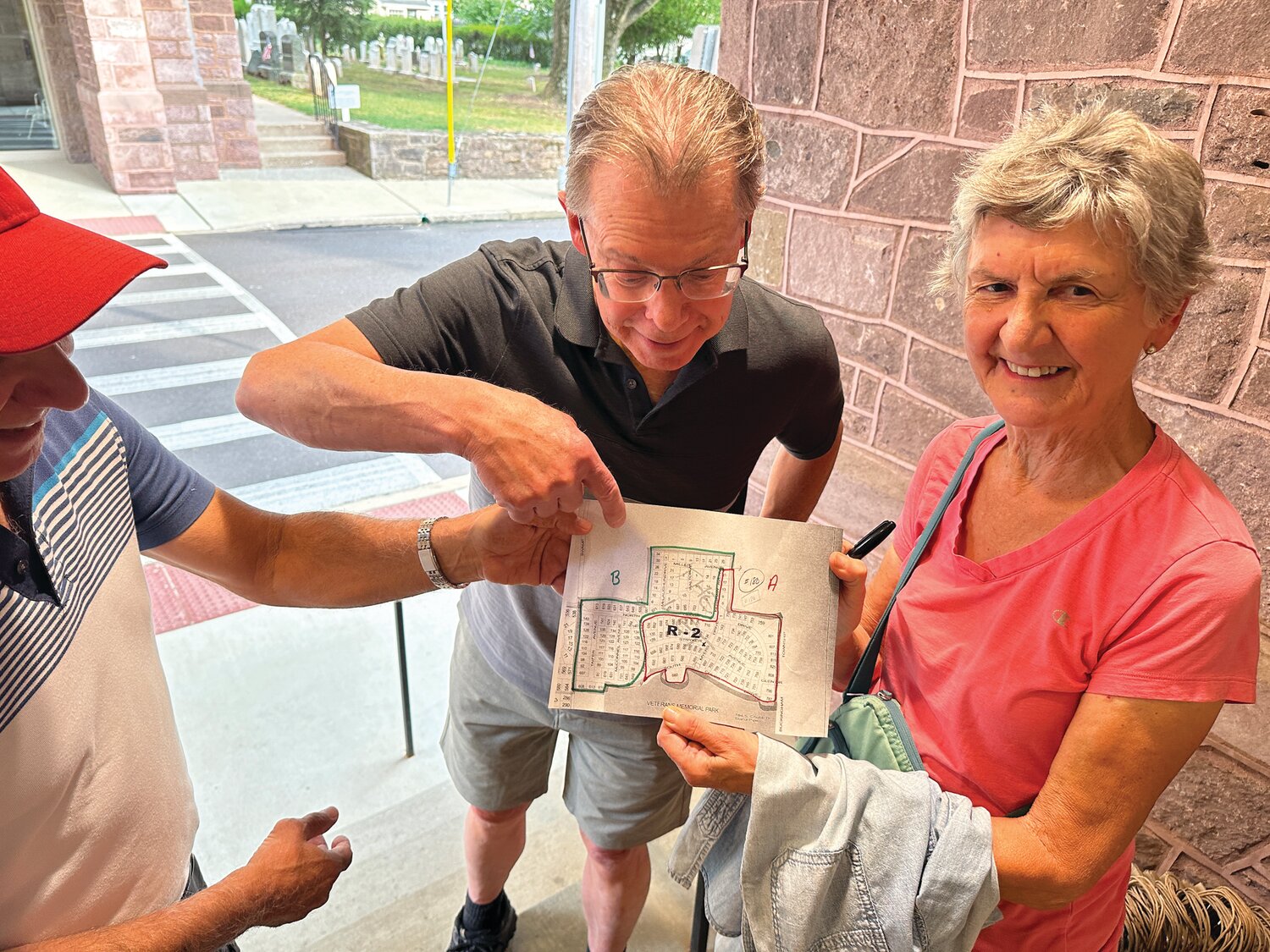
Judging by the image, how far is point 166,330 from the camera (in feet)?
12.2

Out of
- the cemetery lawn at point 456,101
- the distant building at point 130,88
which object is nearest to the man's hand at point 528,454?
the cemetery lawn at point 456,101

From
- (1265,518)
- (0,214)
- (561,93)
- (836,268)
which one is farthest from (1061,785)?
(561,93)

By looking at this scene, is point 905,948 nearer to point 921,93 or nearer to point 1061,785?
point 1061,785

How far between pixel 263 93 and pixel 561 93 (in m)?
2.31

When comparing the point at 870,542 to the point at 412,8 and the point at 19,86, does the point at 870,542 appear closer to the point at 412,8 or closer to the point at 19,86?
the point at 412,8

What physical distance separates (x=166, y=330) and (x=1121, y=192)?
403cm

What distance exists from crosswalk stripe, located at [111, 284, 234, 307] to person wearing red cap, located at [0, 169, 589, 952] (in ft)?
10.9

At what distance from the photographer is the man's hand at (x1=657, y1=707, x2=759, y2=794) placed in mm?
956

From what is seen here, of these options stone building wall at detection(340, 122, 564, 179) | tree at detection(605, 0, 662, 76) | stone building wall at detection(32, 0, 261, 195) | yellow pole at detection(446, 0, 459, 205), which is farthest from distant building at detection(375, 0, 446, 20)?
stone building wall at detection(340, 122, 564, 179)

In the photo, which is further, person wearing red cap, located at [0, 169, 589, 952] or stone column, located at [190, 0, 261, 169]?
stone column, located at [190, 0, 261, 169]

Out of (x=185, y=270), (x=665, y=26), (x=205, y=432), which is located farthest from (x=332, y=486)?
(x=665, y=26)

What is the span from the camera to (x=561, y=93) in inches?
123

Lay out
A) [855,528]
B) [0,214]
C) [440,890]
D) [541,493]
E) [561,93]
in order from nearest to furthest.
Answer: [0,214] < [541,493] < [440,890] < [855,528] < [561,93]

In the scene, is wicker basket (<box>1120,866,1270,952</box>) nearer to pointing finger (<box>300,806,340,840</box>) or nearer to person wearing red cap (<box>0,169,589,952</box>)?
person wearing red cap (<box>0,169,589,952</box>)
